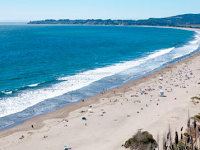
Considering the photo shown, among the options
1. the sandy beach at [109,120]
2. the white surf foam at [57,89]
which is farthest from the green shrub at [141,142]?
the white surf foam at [57,89]

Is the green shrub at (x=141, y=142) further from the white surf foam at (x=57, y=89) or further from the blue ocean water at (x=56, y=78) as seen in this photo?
the white surf foam at (x=57, y=89)

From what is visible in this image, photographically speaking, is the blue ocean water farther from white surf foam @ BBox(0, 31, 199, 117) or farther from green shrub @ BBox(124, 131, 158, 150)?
green shrub @ BBox(124, 131, 158, 150)

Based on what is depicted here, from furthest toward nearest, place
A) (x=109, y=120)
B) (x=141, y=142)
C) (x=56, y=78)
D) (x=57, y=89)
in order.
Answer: (x=56, y=78), (x=57, y=89), (x=109, y=120), (x=141, y=142)

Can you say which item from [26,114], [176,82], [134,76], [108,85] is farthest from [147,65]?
[26,114]

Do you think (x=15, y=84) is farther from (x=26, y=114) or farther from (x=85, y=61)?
(x=85, y=61)

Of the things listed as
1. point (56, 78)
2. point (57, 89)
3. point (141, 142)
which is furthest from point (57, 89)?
point (141, 142)

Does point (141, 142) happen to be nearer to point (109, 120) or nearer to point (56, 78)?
point (109, 120)

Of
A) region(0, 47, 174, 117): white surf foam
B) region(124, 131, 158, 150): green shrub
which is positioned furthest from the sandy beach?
region(0, 47, 174, 117): white surf foam

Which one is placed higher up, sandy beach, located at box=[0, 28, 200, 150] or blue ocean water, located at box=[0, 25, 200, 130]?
blue ocean water, located at box=[0, 25, 200, 130]
